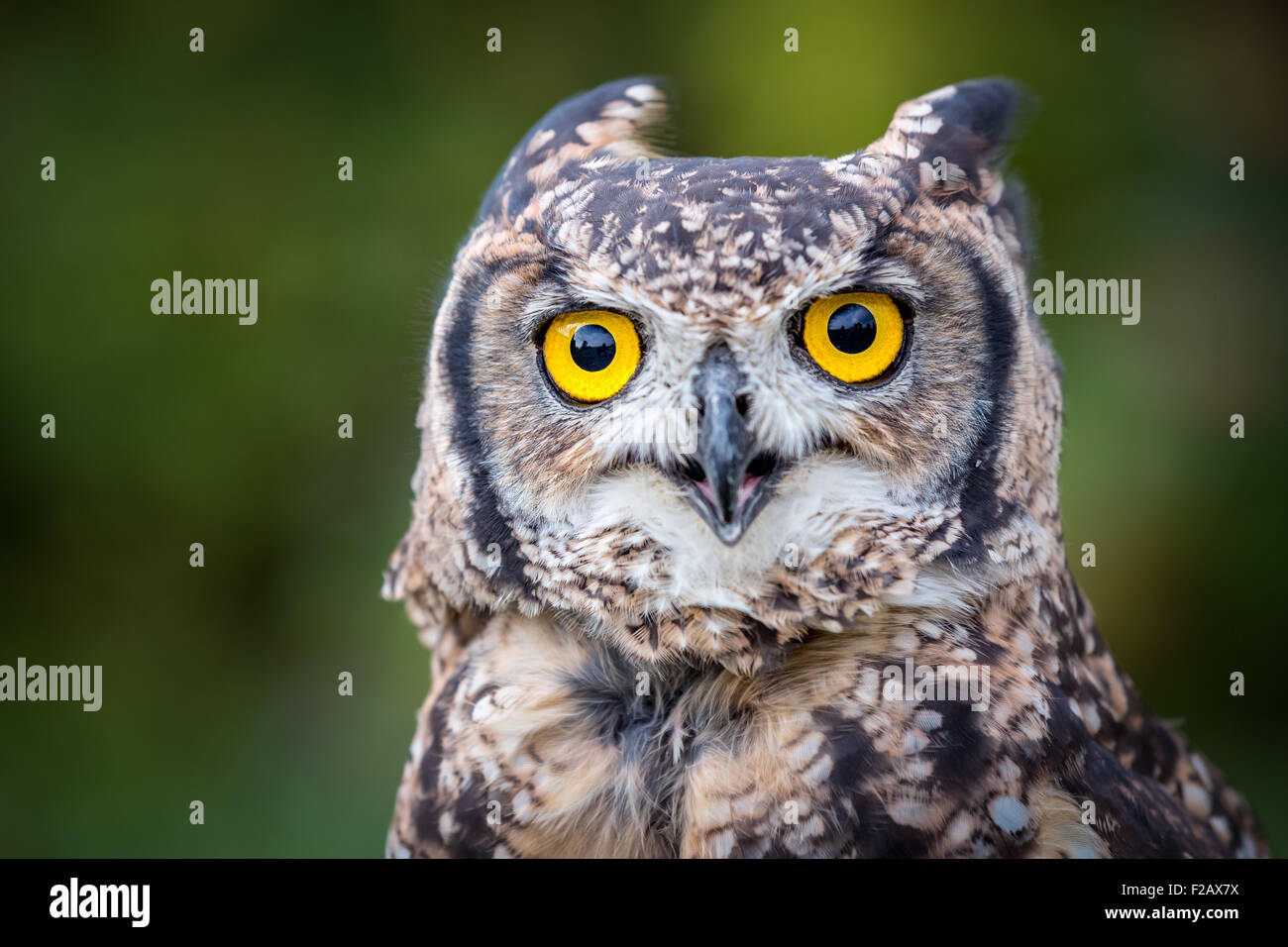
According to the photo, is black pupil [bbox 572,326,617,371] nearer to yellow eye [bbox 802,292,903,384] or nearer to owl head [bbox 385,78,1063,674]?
owl head [bbox 385,78,1063,674]

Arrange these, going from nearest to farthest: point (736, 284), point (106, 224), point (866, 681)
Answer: point (736, 284) → point (866, 681) → point (106, 224)

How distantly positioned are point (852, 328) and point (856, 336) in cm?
1

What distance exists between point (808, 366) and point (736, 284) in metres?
0.17

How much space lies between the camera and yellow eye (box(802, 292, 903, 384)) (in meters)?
1.55

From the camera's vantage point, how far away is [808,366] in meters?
1.56

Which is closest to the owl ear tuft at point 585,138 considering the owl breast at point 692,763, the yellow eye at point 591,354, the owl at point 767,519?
the owl at point 767,519

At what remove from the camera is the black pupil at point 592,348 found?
1588mm

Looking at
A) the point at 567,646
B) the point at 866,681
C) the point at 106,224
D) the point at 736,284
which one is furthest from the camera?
the point at 106,224

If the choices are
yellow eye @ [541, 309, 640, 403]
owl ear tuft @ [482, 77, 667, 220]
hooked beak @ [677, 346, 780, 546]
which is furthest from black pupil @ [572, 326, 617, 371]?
owl ear tuft @ [482, 77, 667, 220]

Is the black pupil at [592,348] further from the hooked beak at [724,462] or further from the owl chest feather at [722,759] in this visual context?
the owl chest feather at [722,759]

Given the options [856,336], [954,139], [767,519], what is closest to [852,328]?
[856,336]

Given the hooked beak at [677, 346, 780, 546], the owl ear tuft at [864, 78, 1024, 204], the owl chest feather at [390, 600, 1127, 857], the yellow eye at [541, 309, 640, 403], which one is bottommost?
the owl chest feather at [390, 600, 1127, 857]
